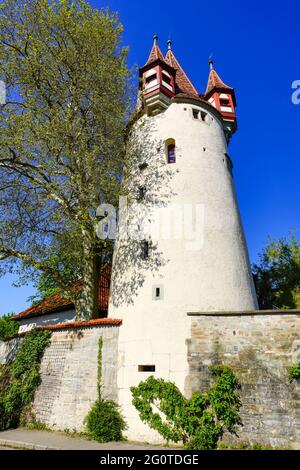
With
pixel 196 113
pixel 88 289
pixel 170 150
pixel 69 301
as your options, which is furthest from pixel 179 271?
pixel 69 301

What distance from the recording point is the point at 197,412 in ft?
30.8

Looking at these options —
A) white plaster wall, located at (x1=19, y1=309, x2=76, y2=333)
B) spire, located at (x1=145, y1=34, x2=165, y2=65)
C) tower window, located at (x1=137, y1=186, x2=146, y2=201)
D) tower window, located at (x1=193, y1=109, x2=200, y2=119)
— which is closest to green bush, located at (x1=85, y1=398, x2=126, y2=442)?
white plaster wall, located at (x1=19, y1=309, x2=76, y2=333)

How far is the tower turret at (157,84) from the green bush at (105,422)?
13.1 meters

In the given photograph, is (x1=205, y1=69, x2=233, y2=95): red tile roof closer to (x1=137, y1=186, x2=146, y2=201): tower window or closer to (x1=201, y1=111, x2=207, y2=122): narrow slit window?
(x1=201, y1=111, x2=207, y2=122): narrow slit window

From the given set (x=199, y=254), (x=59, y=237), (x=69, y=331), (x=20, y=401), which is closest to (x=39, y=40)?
(x=59, y=237)

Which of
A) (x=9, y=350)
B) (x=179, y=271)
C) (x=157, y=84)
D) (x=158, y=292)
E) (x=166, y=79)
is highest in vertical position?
(x=166, y=79)

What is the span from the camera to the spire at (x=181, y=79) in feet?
59.1

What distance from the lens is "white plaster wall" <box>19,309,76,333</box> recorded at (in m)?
17.5

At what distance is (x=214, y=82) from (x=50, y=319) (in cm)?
1770

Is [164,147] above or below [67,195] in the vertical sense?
above

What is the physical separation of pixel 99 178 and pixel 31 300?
20.2 meters

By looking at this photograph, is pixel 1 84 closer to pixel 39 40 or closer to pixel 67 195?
pixel 39 40

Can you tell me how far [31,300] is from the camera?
2898 centimetres

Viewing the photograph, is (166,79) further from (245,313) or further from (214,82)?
(245,313)
